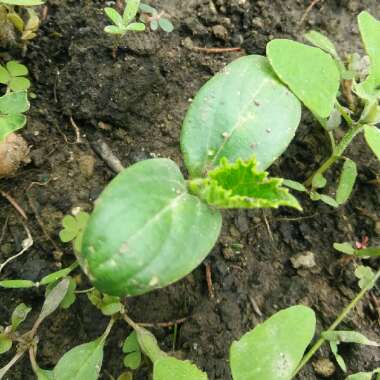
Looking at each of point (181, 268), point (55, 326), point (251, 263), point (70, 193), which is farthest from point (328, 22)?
point (55, 326)

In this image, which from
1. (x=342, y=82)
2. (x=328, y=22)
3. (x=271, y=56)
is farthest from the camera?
(x=328, y=22)

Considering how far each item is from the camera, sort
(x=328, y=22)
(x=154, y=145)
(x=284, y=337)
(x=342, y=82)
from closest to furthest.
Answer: (x=284, y=337)
(x=154, y=145)
(x=342, y=82)
(x=328, y=22)

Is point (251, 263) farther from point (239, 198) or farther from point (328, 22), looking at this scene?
point (328, 22)

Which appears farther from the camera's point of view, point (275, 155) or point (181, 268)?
point (275, 155)

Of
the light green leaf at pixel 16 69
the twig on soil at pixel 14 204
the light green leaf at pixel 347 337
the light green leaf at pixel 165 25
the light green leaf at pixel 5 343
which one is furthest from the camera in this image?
the light green leaf at pixel 165 25

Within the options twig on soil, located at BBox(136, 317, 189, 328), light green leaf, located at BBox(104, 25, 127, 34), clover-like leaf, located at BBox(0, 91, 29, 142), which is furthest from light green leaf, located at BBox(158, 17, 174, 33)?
twig on soil, located at BBox(136, 317, 189, 328)

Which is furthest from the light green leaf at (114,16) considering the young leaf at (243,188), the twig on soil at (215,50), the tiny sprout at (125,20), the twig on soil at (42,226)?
the young leaf at (243,188)

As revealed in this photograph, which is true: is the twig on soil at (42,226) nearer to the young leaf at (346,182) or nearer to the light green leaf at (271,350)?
the light green leaf at (271,350)
